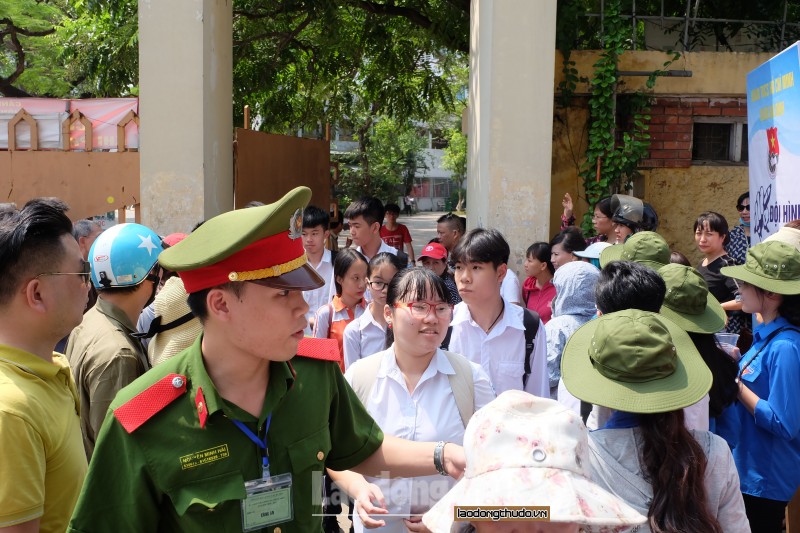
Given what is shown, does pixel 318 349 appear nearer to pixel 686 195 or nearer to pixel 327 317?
pixel 327 317

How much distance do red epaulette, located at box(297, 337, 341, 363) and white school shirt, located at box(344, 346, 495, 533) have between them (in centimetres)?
83

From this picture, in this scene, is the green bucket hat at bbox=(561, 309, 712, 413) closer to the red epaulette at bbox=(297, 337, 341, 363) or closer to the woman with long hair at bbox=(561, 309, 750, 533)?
the woman with long hair at bbox=(561, 309, 750, 533)

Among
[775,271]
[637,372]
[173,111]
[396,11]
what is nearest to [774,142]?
[775,271]

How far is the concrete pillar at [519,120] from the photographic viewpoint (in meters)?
6.66

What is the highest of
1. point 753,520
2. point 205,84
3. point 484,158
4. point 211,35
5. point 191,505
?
point 211,35

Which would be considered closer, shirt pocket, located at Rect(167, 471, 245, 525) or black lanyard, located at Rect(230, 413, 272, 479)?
shirt pocket, located at Rect(167, 471, 245, 525)

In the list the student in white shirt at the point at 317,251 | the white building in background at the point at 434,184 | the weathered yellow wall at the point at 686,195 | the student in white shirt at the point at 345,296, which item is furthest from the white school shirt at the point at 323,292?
the white building in background at the point at 434,184

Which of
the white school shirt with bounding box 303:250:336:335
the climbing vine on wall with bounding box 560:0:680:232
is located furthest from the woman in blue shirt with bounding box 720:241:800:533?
the climbing vine on wall with bounding box 560:0:680:232

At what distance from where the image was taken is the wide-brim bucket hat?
1.45 m

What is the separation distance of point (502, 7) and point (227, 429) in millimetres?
5674

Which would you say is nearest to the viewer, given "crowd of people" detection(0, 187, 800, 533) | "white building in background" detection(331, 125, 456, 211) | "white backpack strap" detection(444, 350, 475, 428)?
"crowd of people" detection(0, 187, 800, 533)

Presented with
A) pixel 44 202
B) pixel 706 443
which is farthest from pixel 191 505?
pixel 706 443

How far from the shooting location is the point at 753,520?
10.6 feet

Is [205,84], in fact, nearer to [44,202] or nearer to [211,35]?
[211,35]
